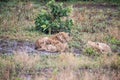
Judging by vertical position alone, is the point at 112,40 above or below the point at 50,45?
below

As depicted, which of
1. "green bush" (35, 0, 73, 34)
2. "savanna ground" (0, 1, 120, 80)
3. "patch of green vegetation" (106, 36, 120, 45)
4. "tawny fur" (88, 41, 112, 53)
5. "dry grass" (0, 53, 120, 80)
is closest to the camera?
"dry grass" (0, 53, 120, 80)

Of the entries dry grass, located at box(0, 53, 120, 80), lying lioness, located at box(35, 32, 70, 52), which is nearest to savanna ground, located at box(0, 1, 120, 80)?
dry grass, located at box(0, 53, 120, 80)

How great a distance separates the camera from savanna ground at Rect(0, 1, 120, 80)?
9961 millimetres

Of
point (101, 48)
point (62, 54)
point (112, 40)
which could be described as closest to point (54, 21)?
point (112, 40)

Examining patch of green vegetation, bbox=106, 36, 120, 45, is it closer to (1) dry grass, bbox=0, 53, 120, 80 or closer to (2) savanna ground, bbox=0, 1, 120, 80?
(2) savanna ground, bbox=0, 1, 120, 80

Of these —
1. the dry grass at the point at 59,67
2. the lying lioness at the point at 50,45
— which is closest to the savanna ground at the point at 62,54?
the dry grass at the point at 59,67

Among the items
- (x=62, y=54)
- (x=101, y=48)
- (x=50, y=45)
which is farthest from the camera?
(x=50, y=45)

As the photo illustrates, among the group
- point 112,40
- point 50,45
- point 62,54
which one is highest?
point 62,54

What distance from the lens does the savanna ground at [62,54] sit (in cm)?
996

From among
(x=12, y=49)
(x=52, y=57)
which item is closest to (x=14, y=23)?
(x=12, y=49)

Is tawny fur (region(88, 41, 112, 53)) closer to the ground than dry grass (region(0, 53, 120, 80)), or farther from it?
closer to the ground

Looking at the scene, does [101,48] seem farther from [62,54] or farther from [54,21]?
[54,21]

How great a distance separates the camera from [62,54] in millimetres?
12117

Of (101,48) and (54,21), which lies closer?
(101,48)
